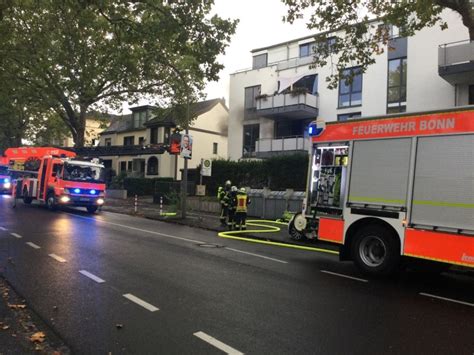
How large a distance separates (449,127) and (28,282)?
24.0 ft

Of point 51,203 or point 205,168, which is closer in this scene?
point 205,168

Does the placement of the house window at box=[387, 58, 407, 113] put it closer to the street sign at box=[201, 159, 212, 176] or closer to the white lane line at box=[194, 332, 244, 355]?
the street sign at box=[201, 159, 212, 176]

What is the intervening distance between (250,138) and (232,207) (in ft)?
59.5

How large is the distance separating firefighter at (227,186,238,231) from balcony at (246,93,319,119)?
543 inches

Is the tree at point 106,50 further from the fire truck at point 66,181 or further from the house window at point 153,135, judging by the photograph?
the house window at point 153,135

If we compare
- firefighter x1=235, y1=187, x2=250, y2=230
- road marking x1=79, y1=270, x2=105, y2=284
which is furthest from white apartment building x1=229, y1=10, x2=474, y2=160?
road marking x1=79, y1=270, x2=105, y2=284

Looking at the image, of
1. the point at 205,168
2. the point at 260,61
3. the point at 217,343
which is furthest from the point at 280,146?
the point at 217,343

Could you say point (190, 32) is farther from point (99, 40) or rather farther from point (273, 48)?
point (273, 48)

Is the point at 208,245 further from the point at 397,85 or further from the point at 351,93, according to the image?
the point at 351,93

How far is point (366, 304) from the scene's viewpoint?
5988mm

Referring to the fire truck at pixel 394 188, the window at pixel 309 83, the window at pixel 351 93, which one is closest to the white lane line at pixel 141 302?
the fire truck at pixel 394 188

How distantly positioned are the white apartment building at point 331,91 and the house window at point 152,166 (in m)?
10.7

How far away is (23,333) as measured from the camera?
14.9ft

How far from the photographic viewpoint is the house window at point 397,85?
24.0 meters
